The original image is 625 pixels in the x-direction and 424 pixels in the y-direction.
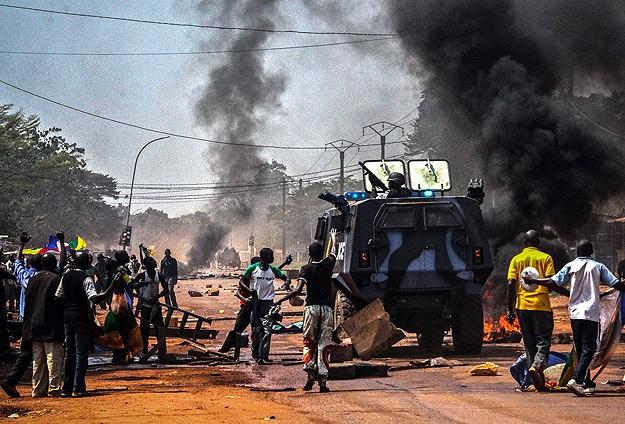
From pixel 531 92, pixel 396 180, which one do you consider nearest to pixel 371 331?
pixel 396 180

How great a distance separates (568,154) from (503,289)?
4.22 meters

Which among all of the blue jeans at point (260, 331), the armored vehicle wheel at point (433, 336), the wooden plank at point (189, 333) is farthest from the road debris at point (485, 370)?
the wooden plank at point (189, 333)

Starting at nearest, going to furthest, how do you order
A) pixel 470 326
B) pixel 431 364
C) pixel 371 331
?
pixel 431 364, pixel 371 331, pixel 470 326

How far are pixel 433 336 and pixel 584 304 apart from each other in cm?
554

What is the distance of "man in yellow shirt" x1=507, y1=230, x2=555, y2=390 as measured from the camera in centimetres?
1002

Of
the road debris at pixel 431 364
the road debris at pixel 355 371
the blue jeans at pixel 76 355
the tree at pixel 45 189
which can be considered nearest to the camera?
the blue jeans at pixel 76 355

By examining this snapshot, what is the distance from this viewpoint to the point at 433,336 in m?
15.1

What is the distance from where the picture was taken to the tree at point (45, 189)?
50.5 m

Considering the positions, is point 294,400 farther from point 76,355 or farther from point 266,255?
point 266,255

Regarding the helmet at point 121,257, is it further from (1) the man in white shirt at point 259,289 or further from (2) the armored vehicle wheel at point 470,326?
(2) the armored vehicle wheel at point 470,326

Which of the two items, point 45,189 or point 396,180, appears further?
point 45,189

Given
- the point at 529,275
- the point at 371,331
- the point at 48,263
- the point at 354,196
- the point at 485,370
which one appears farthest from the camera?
the point at 354,196

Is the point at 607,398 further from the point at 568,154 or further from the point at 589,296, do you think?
the point at 568,154

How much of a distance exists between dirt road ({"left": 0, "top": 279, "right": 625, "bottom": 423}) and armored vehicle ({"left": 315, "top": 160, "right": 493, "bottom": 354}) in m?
1.16
